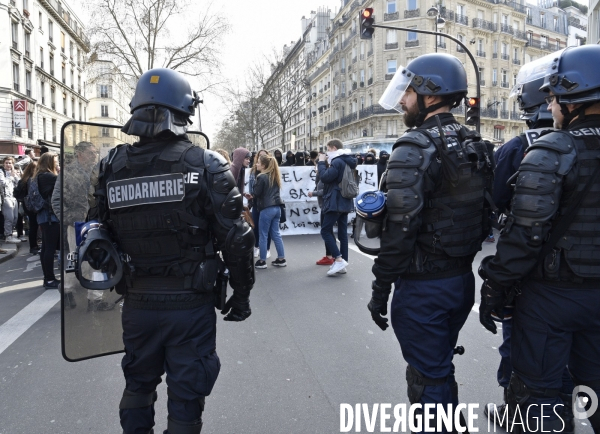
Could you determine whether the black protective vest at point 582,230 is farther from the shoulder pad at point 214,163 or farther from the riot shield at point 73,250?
the riot shield at point 73,250

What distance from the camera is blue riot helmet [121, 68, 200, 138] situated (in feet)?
7.77

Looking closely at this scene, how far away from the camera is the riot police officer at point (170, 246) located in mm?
2311

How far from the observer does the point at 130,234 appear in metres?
2.40

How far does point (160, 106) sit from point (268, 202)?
535 centimetres

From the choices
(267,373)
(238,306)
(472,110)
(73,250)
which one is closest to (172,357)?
(238,306)

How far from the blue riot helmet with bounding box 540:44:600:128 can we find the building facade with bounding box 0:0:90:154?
27946 mm

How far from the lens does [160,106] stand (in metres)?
2.40

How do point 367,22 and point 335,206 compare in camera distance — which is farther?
point 367,22

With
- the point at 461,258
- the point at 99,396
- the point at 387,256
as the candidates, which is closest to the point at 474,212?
the point at 461,258

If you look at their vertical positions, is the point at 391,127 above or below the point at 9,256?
above

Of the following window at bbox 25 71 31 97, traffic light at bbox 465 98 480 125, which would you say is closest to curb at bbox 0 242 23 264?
traffic light at bbox 465 98 480 125

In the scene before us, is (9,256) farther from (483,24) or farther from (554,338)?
(483,24)

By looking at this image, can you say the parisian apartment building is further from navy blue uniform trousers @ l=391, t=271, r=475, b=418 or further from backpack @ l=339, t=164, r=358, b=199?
navy blue uniform trousers @ l=391, t=271, r=475, b=418

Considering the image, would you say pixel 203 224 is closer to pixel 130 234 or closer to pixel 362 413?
pixel 130 234
